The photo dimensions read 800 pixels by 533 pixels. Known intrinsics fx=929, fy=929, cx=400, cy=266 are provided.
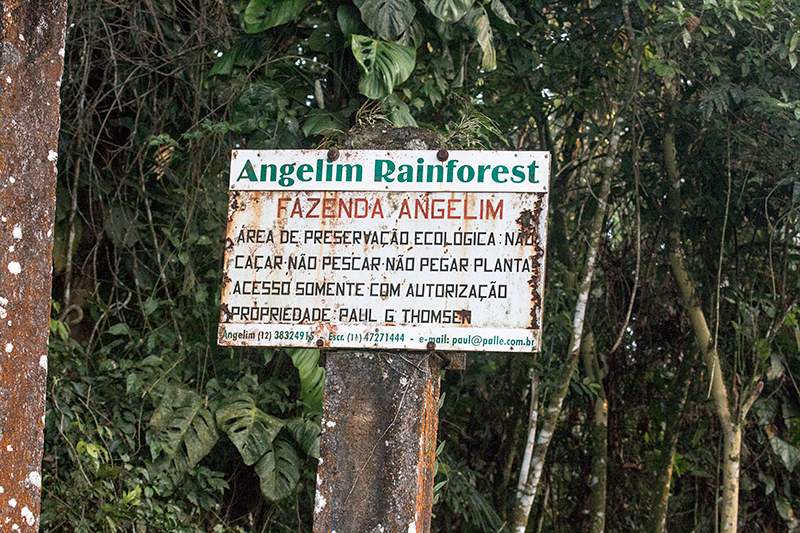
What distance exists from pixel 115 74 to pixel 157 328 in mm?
1499

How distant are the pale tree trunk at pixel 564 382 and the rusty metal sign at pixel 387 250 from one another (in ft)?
9.79

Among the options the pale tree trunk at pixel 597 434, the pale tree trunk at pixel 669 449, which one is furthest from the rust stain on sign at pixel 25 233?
the pale tree trunk at pixel 669 449

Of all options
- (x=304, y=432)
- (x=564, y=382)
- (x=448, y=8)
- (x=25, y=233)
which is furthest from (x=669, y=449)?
(x=25, y=233)

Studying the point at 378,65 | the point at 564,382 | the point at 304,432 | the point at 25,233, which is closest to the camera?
the point at 25,233

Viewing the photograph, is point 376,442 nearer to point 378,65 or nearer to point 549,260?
point 378,65

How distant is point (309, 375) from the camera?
4441mm

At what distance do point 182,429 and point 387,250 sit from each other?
2.56 m

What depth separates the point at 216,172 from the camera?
18.9 feet

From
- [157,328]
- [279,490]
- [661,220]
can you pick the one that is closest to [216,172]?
[157,328]

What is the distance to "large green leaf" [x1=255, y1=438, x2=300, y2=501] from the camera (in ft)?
15.6

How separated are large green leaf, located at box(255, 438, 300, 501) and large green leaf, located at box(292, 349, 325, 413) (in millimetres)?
388

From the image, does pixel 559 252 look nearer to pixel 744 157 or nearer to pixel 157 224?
pixel 744 157

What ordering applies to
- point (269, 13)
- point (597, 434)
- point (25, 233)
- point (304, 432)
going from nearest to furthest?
point (25, 233) → point (269, 13) → point (304, 432) → point (597, 434)

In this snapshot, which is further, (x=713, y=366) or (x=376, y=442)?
(x=713, y=366)
